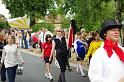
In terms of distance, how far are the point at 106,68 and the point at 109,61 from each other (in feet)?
0.30

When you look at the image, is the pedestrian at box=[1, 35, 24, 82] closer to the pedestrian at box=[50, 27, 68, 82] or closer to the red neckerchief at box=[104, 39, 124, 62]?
the pedestrian at box=[50, 27, 68, 82]

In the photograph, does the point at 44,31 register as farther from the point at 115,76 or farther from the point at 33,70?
the point at 115,76

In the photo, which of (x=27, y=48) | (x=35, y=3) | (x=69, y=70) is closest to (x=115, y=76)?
(x=69, y=70)

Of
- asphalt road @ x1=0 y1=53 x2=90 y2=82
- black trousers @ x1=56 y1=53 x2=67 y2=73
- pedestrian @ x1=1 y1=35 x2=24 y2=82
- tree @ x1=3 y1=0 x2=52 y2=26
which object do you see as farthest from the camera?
tree @ x1=3 y1=0 x2=52 y2=26

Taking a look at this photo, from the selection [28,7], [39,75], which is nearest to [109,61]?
[39,75]

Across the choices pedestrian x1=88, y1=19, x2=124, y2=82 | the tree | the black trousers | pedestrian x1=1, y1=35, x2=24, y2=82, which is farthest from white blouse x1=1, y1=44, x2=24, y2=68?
the tree

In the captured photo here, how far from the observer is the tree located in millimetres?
51991

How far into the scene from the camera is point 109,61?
17.6 feet

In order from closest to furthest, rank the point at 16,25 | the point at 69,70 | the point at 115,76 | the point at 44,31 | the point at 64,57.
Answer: the point at 115,76 → the point at 64,57 → the point at 69,70 → the point at 44,31 → the point at 16,25

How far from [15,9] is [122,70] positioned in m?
49.4

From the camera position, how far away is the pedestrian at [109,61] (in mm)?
5348

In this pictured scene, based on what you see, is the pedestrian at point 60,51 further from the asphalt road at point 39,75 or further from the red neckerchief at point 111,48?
the red neckerchief at point 111,48

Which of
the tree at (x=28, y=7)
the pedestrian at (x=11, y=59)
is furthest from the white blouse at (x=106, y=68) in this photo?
the tree at (x=28, y=7)

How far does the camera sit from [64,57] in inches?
488
